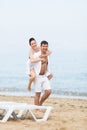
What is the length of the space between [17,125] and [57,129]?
2.50ft

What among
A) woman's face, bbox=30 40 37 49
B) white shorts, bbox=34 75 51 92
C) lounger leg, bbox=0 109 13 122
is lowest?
lounger leg, bbox=0 109 13 122

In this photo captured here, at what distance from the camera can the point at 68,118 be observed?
1013cm

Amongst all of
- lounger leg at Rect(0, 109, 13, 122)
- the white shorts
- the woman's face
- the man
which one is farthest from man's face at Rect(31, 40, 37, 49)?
lounger leg at Rect(0, 109, 13, 122)

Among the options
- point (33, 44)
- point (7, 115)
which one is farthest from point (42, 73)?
point (7, 115)

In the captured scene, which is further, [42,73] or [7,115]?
[42,73]

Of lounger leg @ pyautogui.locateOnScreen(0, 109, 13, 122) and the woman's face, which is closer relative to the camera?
lounger leg @ pyautogui.locateOnScreen(0, 109, 13, 122)

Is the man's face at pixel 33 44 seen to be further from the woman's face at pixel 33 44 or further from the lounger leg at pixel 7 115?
the lounger leg at pixel 7 115

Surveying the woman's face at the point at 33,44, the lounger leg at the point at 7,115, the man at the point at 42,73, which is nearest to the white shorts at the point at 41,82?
Result: the man at the point at 42,73

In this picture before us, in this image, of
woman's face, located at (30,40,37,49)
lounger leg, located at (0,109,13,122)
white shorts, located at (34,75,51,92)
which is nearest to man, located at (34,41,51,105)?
white shorts, located at (34,75,51,92)

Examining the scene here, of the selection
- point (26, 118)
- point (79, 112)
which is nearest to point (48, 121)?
point (26, 118)

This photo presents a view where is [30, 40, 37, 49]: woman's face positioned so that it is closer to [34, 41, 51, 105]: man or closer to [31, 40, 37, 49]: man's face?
[31, 40, 37, 49]: man's face

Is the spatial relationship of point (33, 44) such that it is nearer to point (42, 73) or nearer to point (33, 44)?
point (33, 44)

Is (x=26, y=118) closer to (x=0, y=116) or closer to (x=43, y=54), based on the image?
(x=0, y=116)

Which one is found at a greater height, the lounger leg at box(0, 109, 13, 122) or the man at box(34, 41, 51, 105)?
the man at box(34, 41, 51, 105)
